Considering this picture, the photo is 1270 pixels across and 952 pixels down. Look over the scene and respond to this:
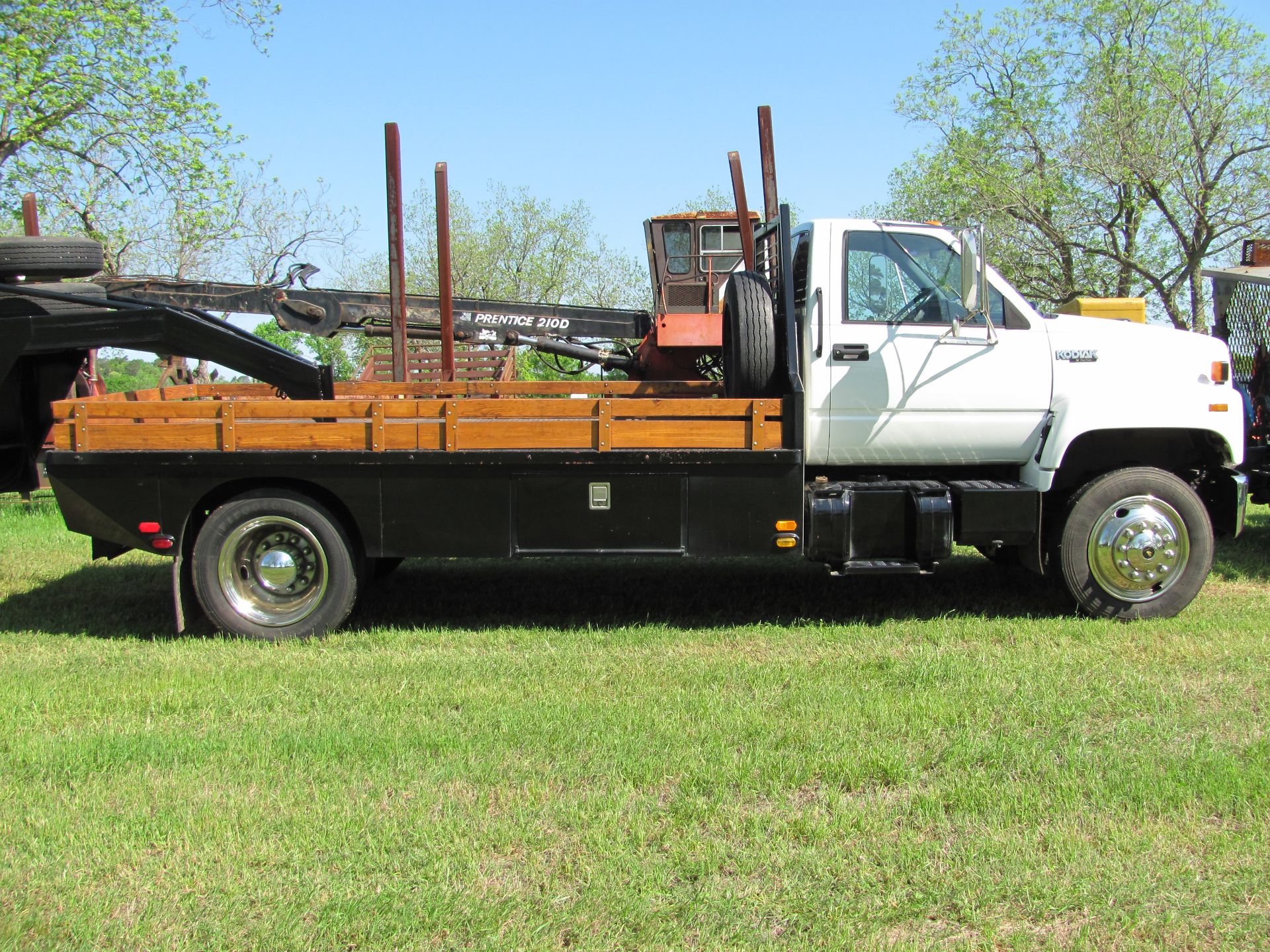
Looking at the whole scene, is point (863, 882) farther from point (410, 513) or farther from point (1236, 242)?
point (1236, 242)

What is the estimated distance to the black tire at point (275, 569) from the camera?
6.46m

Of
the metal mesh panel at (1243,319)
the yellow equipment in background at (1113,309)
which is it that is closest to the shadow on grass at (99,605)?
the yellow equipment in background at (1113,309)

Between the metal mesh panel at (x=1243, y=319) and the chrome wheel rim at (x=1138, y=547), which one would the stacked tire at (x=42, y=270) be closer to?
the chrome wheel rim at (x=1138, y=547)

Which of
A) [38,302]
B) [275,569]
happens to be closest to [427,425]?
[275,569]

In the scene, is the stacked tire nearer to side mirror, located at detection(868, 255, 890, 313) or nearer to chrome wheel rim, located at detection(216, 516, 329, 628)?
chrome wheel rim, located at detection(216, 516, 329, 628)

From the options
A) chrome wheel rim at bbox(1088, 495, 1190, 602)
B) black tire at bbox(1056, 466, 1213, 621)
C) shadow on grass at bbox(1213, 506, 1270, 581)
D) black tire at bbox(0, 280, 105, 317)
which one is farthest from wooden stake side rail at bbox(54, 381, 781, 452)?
shadow on grass at bbox(1213, 506, 1270, 581)

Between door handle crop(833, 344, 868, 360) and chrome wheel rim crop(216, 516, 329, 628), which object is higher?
door handle crop(833, 344, 868, 360)

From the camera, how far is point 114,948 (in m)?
3.12

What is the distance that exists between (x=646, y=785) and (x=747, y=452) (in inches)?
103

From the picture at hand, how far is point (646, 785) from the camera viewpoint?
13.7 feet

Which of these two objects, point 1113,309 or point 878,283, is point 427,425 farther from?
point 1113,309

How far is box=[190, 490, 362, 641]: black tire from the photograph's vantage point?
6461 mm

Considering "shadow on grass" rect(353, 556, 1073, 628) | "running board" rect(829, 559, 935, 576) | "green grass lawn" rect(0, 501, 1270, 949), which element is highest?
"running board" rect(829, 559, 935, 576)

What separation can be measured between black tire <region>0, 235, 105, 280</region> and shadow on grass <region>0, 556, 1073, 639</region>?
2.24 meters
